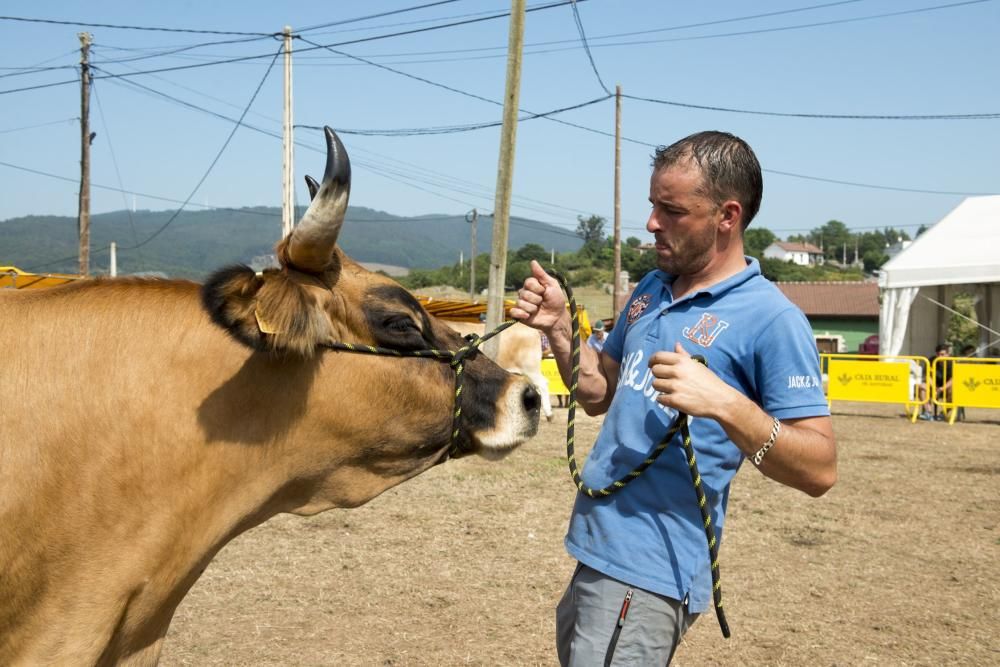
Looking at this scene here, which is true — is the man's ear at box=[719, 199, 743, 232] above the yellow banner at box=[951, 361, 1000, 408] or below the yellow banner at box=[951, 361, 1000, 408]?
above

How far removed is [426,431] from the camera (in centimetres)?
315

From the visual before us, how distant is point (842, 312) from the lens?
2608 inches

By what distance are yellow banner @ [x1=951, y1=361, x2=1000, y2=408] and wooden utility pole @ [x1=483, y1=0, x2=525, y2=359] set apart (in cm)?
1105

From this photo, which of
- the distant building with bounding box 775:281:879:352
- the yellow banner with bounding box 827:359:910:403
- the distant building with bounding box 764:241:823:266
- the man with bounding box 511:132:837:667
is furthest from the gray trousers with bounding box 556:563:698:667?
the distant building with bounding box 764:241:823:266

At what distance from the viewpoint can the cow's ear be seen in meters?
2.65

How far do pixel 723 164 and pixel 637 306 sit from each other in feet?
2.08

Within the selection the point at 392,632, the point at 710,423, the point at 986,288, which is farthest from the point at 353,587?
the point at 986,288

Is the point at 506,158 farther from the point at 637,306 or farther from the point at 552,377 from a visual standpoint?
the point at 637,306

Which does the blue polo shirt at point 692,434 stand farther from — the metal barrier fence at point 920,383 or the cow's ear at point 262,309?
the metal barrier fence at point 920,383

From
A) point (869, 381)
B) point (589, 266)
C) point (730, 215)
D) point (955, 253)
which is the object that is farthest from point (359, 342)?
point (589, 266)

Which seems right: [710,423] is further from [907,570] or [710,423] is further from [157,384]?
[907,570]

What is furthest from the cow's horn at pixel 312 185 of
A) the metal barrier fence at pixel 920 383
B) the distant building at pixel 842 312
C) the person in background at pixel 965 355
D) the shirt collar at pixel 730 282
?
the distant building at pixel 842 312

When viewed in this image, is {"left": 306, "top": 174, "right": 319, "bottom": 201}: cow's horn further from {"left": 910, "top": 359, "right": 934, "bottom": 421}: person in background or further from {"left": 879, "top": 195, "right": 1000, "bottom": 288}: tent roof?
{"left": 879, "top": 195, "right": 1000, "bottom": 288}: tent roof

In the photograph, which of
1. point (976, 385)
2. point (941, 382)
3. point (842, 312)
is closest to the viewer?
point (976, 385)
